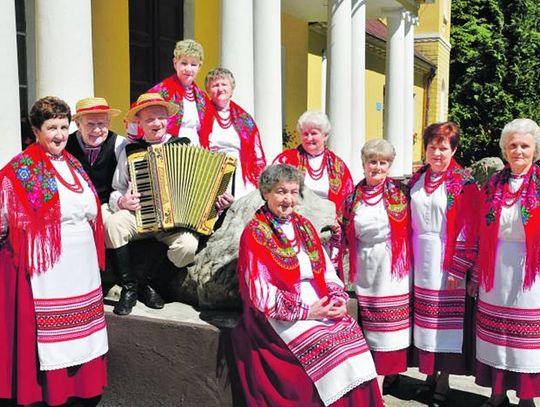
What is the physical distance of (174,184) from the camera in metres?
3.44

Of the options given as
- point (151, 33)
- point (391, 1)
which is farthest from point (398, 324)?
point (391, 1)

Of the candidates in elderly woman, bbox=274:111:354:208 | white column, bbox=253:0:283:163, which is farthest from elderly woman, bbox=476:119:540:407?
white column, bbox=253:0:283:163

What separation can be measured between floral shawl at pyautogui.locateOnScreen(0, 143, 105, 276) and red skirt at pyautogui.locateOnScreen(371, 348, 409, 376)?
1.91 m

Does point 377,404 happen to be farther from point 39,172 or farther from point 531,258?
point 39,172

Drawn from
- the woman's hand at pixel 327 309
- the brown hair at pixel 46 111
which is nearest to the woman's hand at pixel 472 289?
the woman's hand at pixel 327 309

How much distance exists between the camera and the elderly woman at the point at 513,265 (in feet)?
11.0

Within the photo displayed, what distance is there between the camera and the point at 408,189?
12.4ft

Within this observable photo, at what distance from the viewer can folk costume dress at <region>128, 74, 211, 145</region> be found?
14.2 feet

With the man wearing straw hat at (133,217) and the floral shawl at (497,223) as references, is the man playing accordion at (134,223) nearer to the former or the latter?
the man wearing straw hat at (133,217)

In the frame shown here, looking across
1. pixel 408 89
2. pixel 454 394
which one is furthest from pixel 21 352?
pixel 408 89

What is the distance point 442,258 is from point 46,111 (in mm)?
2260

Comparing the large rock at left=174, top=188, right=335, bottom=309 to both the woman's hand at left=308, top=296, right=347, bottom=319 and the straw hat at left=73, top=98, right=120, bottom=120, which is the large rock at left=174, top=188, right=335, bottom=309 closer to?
the woman's hand at left=308, top=296, right=347, bottom=319

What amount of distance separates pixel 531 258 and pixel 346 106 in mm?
7114

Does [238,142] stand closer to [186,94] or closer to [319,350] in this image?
[186,94]
